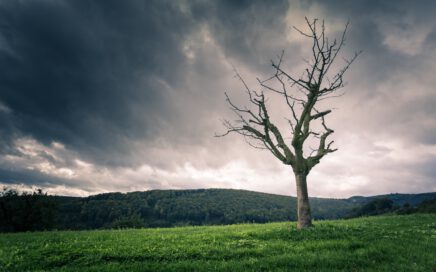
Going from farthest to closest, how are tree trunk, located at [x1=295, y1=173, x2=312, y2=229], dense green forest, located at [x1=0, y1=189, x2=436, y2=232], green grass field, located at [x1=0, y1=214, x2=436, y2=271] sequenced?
dense green forest, located at [x1=0, y1=189, x2=436, y2=232]
tree trunk, located at [x1=295, y1=173, x2=312, y2=229]
green grass field, located at [x1=0, y1=214, x2=436, y2=271]

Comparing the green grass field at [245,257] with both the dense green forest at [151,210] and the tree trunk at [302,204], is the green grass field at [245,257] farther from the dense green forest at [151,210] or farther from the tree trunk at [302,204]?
the dense green forest at [151,210]

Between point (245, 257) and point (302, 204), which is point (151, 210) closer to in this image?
point (302, 204)

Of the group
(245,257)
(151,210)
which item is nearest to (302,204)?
(245,257)

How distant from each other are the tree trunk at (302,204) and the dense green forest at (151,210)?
4540cm

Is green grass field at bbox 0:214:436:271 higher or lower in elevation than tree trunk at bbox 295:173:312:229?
lower

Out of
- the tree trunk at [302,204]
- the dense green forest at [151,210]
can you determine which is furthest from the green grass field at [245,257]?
the dense green forest at [151,210]

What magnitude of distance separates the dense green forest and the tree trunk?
4540 centimetres

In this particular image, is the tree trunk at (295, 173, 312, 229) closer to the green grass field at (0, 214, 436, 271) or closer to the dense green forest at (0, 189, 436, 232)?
the green grass field at (0, 214, 436, 271)

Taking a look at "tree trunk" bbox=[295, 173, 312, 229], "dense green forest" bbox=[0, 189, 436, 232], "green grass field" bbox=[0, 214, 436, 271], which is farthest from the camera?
"dense green forest" bbox=[0, 189, 436, 232]

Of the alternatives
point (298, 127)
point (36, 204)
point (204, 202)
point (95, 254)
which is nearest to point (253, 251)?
point (95, 254)

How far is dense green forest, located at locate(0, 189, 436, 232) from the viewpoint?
6309 centimetres

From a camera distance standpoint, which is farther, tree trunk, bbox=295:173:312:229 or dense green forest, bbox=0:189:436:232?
dense green forest, bbox=0:189:436:232

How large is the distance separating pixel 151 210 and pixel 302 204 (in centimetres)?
14989

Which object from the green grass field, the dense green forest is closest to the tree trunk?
the green grass field
